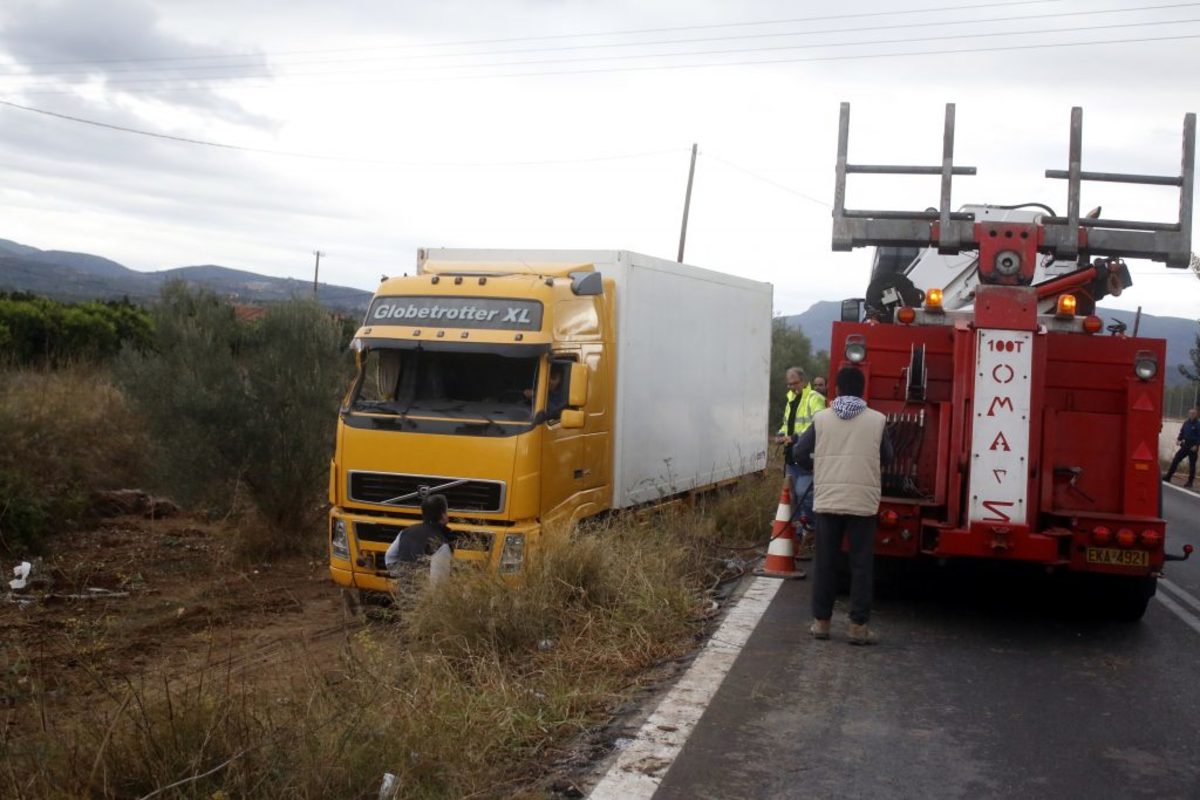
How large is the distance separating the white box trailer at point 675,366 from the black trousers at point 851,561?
3713 millimetres

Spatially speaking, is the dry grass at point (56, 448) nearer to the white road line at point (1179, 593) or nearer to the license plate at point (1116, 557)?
the license plate at point (1116, 557)

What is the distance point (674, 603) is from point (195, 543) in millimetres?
8125

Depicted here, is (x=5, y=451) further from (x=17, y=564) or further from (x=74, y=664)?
(x=74, y=664)

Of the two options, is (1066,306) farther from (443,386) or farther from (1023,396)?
(443,386)

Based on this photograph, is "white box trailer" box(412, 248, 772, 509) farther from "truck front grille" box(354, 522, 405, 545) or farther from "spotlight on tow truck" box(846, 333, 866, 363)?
"spotlight on tow truck" box(846, 333, 866, 363)

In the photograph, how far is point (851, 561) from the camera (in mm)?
8133

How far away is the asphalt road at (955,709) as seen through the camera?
5434 mm

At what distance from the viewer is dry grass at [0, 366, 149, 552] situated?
528 inches

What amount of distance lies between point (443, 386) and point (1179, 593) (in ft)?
22.4

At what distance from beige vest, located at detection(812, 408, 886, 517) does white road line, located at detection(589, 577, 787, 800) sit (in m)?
1.08

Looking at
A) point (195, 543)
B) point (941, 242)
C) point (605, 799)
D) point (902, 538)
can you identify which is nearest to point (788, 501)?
point (902, 538)

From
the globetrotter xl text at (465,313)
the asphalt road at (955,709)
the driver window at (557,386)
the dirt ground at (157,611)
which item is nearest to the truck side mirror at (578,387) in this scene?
the driver window at (557,386)

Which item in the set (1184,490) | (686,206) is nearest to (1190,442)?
(1184,490)

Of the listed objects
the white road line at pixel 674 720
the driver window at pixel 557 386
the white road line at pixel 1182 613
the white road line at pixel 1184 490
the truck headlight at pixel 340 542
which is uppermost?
the driver window at pixel 557 386
